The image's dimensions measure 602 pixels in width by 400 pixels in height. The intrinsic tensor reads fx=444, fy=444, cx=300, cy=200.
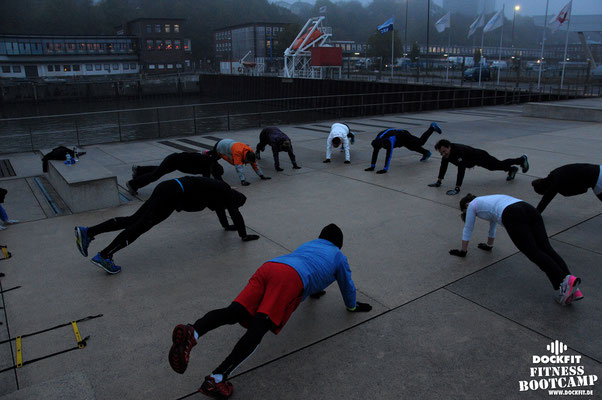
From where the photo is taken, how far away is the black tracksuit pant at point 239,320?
3.29 metres

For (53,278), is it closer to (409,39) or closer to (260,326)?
(260,326)

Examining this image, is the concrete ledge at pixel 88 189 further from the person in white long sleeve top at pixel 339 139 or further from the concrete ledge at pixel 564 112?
the concrete ledge at pixel 564 112

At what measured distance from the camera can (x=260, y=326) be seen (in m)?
3.37

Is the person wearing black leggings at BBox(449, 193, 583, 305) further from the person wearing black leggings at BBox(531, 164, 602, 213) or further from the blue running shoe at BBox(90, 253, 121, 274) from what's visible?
the blue running shoe at BBox(90, 253, 121, 274)

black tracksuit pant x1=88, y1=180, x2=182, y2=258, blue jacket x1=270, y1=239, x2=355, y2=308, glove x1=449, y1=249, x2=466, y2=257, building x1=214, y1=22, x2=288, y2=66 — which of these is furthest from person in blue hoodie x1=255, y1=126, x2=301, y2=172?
building x1=214, y1=22, x2=288, y2=66

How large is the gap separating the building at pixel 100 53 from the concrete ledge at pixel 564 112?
264 feet

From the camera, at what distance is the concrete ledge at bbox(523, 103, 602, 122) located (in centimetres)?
1911

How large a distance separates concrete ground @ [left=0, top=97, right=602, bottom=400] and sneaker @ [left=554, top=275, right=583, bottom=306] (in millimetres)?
129

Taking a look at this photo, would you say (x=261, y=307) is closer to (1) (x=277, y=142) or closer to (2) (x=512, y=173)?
(1) (x=277, y=142)

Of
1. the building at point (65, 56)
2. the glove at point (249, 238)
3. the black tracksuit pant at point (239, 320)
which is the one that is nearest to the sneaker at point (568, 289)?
the black tracksuit pant at point (239, 320)

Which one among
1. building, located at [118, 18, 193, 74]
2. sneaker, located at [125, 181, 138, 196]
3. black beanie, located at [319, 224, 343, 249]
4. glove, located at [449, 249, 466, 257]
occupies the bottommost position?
glove, located at [449, 249, 466, 257]

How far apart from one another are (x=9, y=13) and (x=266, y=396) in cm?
15065

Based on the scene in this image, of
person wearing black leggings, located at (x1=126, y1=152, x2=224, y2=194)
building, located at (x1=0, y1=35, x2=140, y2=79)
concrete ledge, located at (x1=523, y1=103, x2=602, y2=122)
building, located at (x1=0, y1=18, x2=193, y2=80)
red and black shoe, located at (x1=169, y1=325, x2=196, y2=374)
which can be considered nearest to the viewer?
red and black shoe, located at (x1=169, y1=325, x2=196, y2=374)

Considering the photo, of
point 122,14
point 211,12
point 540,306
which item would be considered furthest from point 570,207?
point 211,12
